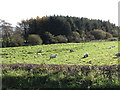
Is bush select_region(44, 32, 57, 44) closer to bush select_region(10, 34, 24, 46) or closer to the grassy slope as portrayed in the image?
bush select_region(10, 34, 24, 46)

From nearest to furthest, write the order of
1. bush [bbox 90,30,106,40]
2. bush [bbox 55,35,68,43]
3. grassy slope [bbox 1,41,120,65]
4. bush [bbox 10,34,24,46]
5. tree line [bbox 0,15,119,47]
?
1. grassy slope [bbox 1,41,120,65]
2. bush [bbox 10,34,24,46]
3. tree line [bbox 0,15,119,47]
4. bush [bbox 55,35,68,43]
5. bush [bbox 90,30,106,40]

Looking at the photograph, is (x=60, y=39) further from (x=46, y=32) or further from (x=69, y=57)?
(x=69, y=57)

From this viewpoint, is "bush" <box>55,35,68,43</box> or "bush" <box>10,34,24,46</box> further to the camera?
"bush" <box>55,35,68,43</box>

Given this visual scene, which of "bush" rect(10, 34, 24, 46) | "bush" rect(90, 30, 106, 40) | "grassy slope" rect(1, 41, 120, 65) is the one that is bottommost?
"grassy slope" rect(1, 41, 120, 65)

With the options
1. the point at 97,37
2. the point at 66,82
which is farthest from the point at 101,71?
the point at 97,37

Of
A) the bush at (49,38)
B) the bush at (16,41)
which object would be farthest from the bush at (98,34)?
the bush at (16,41)

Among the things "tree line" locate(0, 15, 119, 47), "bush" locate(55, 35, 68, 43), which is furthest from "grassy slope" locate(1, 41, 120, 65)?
"bush" locate(55, 35, 68, 43)

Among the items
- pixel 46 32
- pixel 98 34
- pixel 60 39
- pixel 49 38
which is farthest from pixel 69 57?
pixel 98 34

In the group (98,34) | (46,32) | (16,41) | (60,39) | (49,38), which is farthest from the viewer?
(98,34)

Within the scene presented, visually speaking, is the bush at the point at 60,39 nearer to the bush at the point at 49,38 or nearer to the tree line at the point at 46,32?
the tree line at the point at 46,32

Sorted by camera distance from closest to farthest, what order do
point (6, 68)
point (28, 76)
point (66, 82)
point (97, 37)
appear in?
point (66, 82)
point (28, 76)
point (6, 68)
point (97, 37)

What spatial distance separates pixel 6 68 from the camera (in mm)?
16188

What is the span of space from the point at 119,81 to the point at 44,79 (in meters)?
5.41

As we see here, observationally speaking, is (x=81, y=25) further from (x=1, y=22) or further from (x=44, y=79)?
(x=44, y=79)
